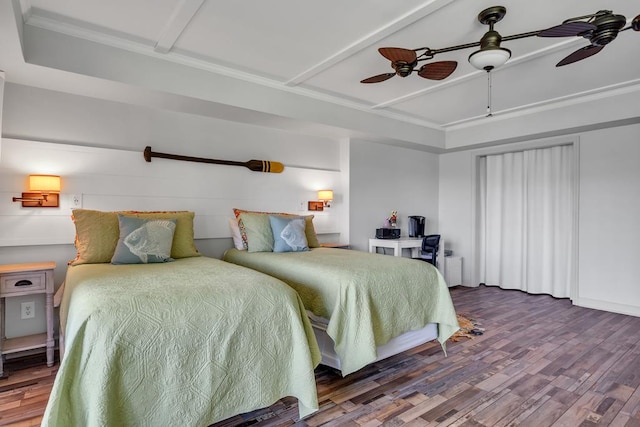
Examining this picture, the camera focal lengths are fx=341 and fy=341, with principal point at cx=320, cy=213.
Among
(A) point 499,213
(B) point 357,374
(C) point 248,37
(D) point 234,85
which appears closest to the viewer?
(B) point 357,374

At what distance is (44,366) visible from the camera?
261 cm

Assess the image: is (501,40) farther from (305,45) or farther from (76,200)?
(76,200)

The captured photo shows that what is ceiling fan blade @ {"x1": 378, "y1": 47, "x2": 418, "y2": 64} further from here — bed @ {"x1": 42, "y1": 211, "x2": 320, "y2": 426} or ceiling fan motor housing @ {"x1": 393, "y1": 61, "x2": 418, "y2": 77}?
bed @ {"x1": 42, "y1": 211, "x2": 320, "y2": 426}

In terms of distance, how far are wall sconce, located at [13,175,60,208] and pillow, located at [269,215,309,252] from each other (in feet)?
6.06

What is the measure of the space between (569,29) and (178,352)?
2.69 metres

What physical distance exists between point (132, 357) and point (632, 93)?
5.02 metres

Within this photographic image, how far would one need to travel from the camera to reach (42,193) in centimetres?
283

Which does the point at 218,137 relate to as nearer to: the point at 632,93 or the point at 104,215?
the point at 104,215

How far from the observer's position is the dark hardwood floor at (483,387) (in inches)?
77.3

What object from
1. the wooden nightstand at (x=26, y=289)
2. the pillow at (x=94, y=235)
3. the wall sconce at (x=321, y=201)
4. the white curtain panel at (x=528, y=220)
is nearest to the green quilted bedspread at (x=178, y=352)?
the pillow at (x=94, y=235)

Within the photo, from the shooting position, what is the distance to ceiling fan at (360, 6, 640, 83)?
1.93m

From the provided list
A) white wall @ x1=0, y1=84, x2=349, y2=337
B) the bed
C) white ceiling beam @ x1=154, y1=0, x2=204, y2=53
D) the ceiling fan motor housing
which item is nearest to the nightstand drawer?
white wall @ x1=0, y1=84, x2=349, y2=337

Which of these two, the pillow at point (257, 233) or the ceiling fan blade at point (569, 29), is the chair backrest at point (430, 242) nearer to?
the pillow at point (257, 233)

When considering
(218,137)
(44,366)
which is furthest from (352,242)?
(44,366)
